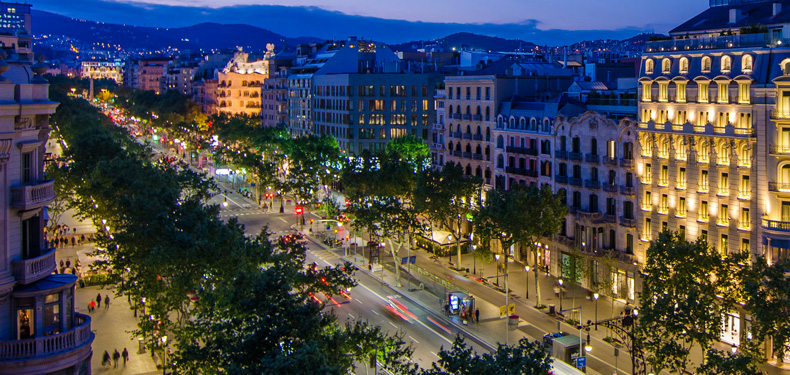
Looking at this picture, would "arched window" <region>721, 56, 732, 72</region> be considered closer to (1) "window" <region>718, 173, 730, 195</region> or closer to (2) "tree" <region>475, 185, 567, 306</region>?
(1) "window" <region>718, 173, 730, 195</region>

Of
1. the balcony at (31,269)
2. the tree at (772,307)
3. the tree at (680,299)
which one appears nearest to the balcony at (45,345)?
the balcony at (31,269)

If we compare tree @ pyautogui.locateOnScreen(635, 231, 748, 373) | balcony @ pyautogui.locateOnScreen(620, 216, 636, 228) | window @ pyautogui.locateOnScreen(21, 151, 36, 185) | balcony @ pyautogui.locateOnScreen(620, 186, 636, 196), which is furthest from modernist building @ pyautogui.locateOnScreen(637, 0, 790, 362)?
window @ pyautogui.locateOnScreen(21, 151, 36, 185)

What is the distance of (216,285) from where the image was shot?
4344cm

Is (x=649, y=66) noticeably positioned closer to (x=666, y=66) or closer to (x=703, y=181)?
(x=666, y=66)

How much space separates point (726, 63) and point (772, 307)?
75.0ft

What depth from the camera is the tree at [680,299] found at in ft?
148

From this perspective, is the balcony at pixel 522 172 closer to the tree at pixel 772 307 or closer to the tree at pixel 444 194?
the tree at pixel 444 194

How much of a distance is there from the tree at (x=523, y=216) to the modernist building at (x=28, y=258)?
141ft

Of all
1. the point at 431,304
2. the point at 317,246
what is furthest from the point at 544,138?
the point at 317,246

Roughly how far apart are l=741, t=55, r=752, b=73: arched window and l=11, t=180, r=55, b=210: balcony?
48.8 m

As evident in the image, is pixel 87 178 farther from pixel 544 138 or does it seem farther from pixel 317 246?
pixel 544 138

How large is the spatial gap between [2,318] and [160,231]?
55.6 feet

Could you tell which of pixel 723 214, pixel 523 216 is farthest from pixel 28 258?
pixel 723 214

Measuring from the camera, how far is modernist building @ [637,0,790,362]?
181 ft
